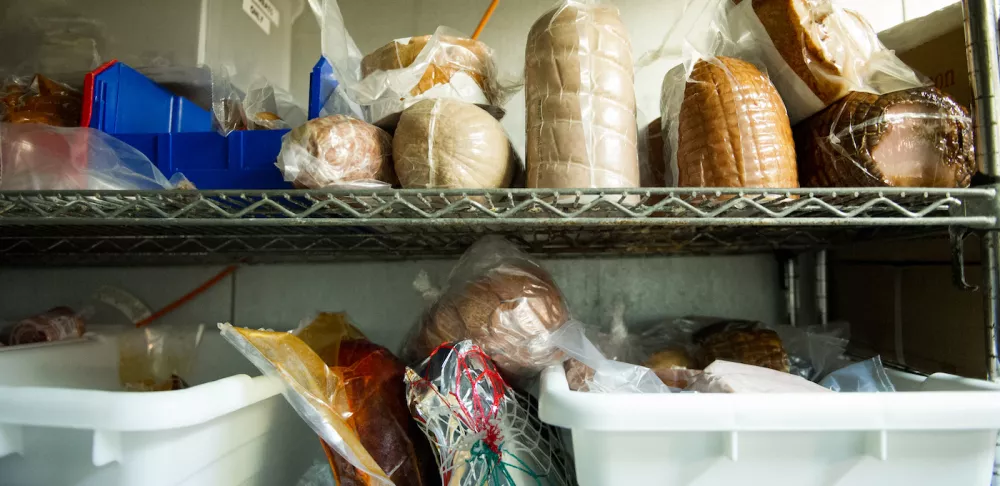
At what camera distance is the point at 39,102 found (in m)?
0.73

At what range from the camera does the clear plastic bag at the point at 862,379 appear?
64cm

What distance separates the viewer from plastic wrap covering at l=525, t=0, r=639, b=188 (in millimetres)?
582

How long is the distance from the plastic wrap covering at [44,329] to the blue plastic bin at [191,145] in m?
0.36

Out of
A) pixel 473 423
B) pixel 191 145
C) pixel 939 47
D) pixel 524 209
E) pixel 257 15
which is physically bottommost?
pixel 473 423

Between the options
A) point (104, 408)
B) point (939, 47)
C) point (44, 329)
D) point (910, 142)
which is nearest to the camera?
point (104, 408)

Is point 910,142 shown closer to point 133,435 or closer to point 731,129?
point 731,129

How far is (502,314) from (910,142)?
509 mm

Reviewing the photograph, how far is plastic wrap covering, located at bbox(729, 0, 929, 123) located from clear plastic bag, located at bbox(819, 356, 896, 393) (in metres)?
0.34

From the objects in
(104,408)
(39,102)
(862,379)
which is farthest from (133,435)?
(862,379)

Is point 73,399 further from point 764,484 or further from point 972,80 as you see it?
point 972,80

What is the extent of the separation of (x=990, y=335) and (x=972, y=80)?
29 cm

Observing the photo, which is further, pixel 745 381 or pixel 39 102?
pixel 39 102

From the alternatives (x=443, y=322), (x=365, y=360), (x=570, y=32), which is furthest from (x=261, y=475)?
(x=570, y=32)

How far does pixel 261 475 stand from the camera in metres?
0.65
